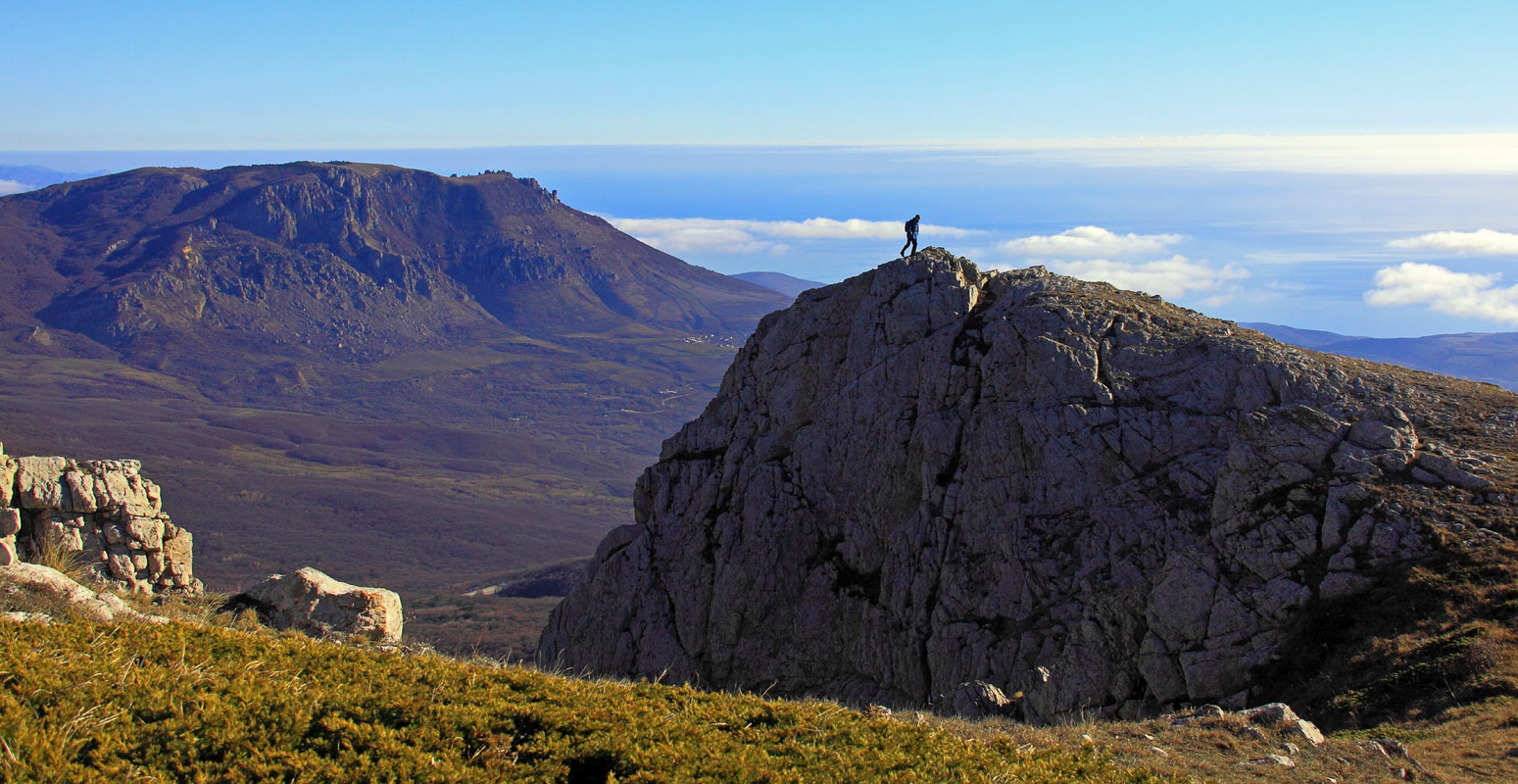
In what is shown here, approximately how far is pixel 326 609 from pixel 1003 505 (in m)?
19.2

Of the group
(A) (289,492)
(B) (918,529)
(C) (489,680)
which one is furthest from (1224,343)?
(A) (289,492)

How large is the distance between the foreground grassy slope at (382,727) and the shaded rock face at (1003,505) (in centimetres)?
1214

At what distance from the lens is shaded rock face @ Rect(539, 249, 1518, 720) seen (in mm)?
24922

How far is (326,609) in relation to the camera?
2098cm

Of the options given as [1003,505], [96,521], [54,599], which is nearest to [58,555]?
[96,521]

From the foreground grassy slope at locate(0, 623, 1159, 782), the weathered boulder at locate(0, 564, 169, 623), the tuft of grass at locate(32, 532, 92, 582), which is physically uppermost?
the foreground grassy slope at locate(0, 623, 1159, 782)

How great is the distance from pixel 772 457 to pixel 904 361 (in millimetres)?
5907

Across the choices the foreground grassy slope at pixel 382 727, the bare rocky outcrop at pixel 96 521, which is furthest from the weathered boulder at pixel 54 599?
the bare rocky outcrop at pixel 96 521

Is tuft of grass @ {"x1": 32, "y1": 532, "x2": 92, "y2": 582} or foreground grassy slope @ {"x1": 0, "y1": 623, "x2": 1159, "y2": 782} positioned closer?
foreground grassy slope @ {"x1": 0, "y1": 623, "x2": 1159, "y2": 782}

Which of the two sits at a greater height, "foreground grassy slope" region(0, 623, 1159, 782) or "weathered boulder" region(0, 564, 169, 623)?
"foreground grassy slope" region(0, 623, 1159, 782)

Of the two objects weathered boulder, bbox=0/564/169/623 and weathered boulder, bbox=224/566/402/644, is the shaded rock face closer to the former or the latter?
Result: weathered boulder, bbox=224/566/402/644

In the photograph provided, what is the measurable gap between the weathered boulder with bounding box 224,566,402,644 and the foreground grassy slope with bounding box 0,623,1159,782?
5334 mm

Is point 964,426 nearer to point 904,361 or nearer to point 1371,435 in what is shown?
point 904,361

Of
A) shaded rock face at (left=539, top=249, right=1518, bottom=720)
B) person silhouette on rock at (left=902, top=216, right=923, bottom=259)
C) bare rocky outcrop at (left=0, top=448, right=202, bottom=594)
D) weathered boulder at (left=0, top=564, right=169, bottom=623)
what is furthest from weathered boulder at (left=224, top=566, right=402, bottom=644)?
person silhouette on rock at (left=902, top=216, right=923, bottom=259)
